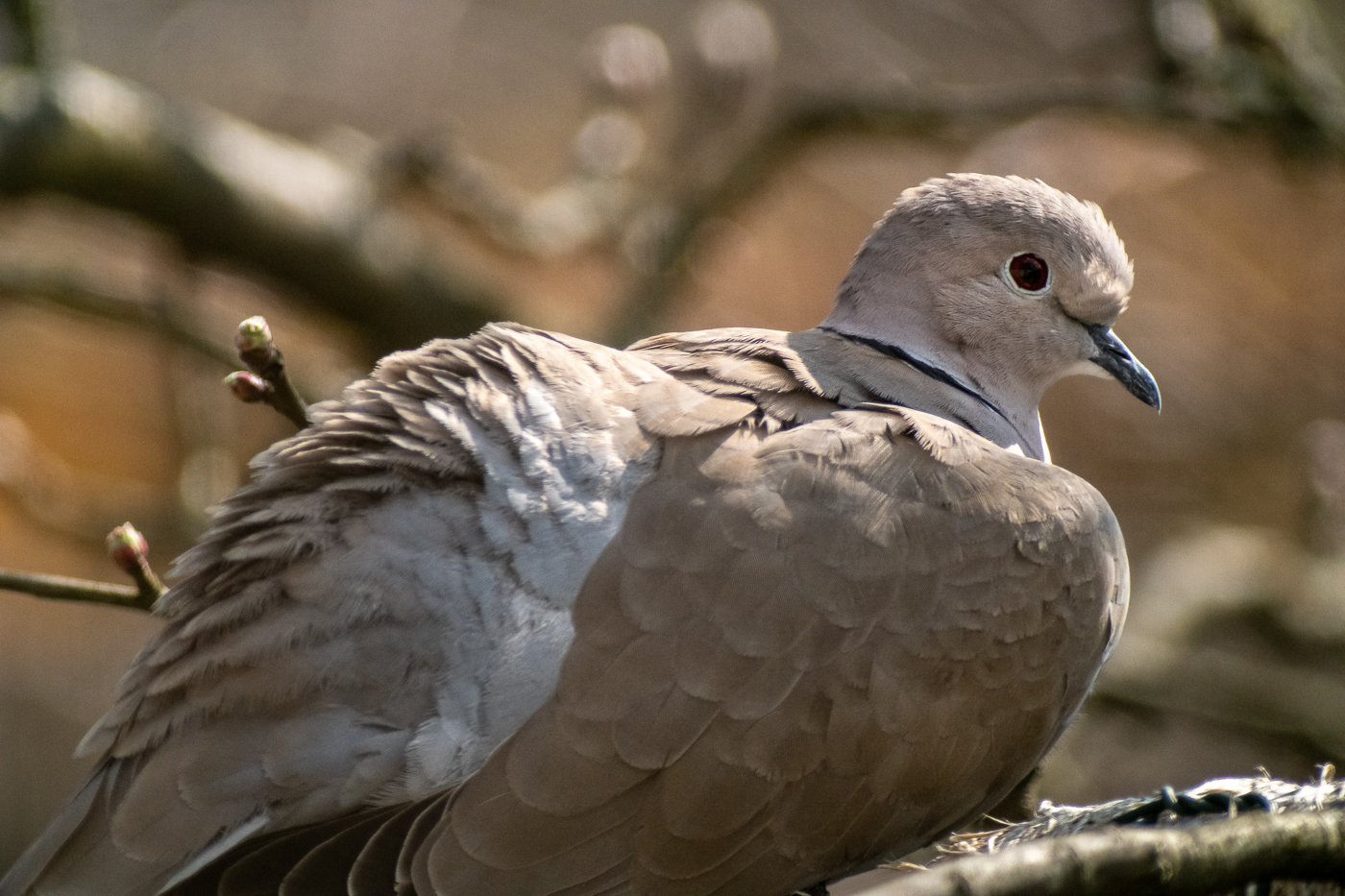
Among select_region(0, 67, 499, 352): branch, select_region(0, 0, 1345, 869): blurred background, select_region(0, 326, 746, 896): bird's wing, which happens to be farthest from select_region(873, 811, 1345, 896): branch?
select_region(0, 67, 499, 352): branch

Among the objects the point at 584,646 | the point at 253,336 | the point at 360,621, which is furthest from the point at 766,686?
the point at 253,336

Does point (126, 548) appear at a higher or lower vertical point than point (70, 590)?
higher

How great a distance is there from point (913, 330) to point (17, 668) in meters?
6.49

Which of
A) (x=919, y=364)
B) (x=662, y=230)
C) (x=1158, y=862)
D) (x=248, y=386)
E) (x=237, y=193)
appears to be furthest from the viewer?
(x=662, y=230)

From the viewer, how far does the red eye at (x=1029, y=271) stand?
3.06 m

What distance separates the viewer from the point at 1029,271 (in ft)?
10.1

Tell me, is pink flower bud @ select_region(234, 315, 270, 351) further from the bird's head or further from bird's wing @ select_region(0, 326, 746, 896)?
the bird's head

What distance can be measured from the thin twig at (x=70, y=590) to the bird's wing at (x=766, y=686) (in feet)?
1.74

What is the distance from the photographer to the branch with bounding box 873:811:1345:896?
141 centimetres

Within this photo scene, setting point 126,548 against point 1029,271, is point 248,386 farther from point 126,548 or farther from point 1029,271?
point 1029,271

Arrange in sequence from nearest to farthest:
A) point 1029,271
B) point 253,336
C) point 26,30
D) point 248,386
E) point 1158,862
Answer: point 1158,862
point 253,336
point 248,386
point 1029,271
point 26,30

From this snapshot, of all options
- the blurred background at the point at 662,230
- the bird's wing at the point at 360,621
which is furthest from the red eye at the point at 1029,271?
the blurred background at the point at 662,230

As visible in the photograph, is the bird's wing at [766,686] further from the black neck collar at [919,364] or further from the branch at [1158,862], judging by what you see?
the branch at [1158,862]

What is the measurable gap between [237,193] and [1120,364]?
3.29 m
